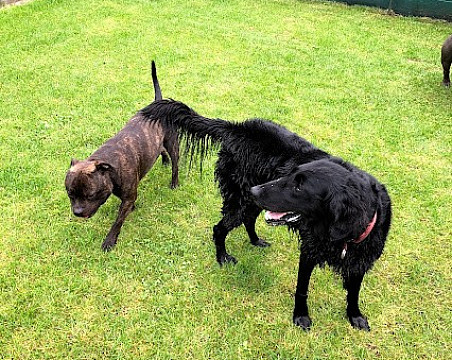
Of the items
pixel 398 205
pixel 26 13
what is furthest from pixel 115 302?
pixel 26 13

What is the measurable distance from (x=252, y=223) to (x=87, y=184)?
1.30 metres

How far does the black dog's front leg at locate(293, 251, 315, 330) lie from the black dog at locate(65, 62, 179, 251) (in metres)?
1.30

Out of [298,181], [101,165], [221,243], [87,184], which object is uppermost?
[298,181]

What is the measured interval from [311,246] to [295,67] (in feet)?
15.1

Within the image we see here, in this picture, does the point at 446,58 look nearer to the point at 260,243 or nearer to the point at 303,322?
the point at 260,243

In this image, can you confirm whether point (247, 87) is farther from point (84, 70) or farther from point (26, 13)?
point (26, 13)

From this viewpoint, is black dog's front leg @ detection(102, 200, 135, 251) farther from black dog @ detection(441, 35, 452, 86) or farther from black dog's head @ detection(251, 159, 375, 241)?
black dog @ detection(441, 35, 452, 86)

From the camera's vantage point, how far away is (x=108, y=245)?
3590mm

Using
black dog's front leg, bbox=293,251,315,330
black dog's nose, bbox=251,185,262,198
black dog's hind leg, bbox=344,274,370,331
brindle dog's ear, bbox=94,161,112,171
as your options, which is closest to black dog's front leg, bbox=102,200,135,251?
brindle dog's ear, bbox=94,161,112,171

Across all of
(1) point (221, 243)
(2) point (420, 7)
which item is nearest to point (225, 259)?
(1) point (221, 243)

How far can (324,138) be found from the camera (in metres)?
5.05

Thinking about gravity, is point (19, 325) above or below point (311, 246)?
below

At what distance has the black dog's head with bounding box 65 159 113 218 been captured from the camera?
3.13 metres

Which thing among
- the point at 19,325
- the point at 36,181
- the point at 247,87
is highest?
the point at 247,87
